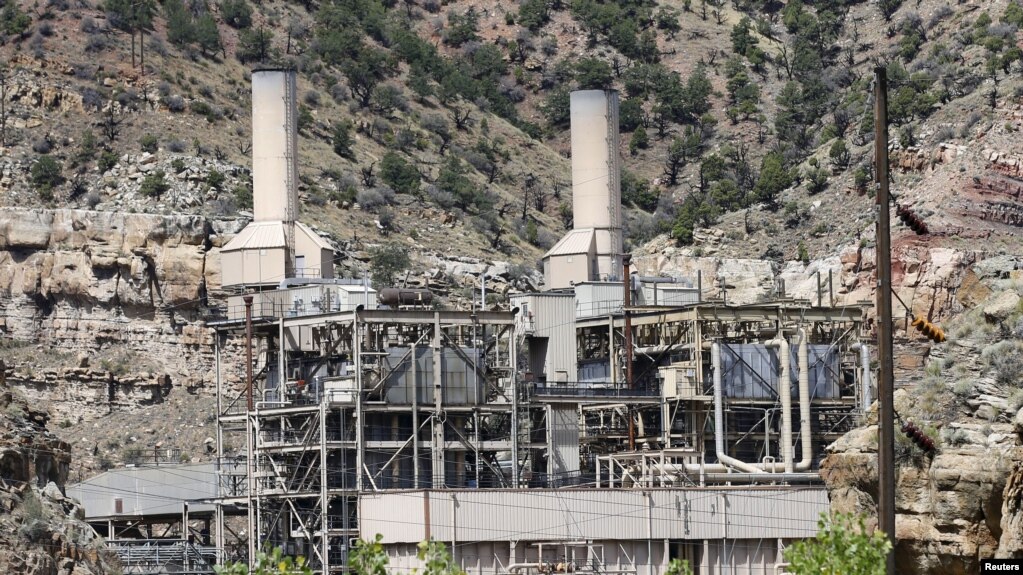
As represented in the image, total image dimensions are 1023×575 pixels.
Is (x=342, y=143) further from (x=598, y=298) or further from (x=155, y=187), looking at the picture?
(x=598, y=298)

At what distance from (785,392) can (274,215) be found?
82.3 feet

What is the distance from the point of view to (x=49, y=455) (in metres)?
78.3

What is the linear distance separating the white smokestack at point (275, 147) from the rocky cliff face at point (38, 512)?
26.0 m

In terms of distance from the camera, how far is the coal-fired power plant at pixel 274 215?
103062mm

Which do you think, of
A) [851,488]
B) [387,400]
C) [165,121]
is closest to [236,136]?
[165,121]

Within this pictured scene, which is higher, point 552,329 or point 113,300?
point 113,300

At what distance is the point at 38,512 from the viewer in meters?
73.4

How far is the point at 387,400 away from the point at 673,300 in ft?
59.5

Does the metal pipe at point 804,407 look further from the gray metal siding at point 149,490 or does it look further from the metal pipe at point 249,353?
the gray metal siding at point 149,490

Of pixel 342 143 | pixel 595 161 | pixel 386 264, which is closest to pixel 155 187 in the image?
pixel 386 264

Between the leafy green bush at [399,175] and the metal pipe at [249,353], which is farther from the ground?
the leafy green bush at [399,175]
